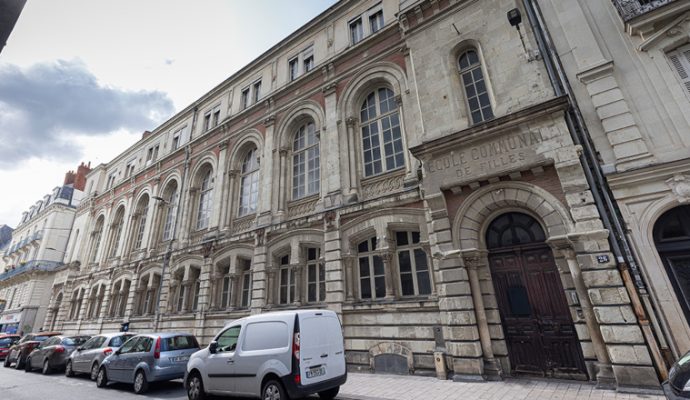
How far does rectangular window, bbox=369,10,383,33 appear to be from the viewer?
537 inches

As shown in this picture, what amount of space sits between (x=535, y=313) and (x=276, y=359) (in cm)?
610

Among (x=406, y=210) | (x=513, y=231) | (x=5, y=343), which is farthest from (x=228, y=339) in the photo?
(x=5, y=343)

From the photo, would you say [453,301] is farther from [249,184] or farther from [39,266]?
[39,266]

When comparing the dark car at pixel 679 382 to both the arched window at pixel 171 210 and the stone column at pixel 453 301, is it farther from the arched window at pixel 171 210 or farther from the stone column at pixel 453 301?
the arched window at pixel 171 210

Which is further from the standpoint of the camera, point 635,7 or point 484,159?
point 484,159

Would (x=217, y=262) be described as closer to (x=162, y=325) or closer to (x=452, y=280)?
(x=162, y=325)

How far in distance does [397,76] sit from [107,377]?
46.2 ft

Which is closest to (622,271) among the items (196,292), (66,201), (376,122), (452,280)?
(452,280)

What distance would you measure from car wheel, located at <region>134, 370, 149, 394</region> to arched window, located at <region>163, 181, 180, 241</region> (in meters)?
11.6

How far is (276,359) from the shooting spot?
19.9 ft

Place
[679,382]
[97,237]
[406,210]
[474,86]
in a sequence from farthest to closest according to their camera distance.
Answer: [97,237], [474,86], [406,210], [679,382]

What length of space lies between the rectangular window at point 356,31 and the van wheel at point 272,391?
44.7 ft

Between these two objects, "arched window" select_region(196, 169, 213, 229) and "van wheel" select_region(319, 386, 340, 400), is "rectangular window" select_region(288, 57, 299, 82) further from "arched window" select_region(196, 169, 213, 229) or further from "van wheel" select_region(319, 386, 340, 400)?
"van wheel" select_region(319, 386, 340, 400)

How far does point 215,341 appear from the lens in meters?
7.35
